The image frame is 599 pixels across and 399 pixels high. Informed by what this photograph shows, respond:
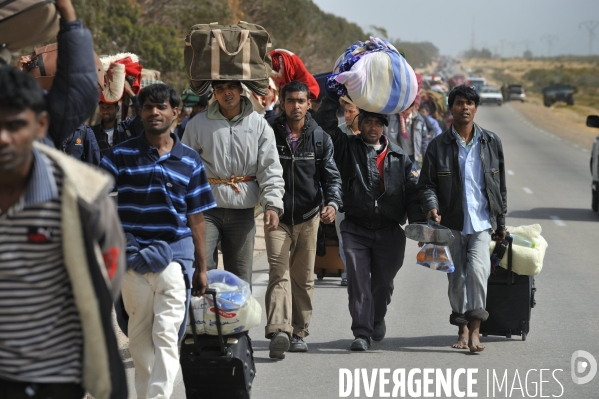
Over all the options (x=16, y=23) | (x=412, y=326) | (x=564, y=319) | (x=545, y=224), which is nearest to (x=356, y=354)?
(x=412, y=326)

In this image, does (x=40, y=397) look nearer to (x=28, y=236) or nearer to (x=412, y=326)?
(x=28, y=236)

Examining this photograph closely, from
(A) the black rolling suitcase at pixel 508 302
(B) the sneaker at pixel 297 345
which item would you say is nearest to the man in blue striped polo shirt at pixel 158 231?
(B) the sneaker at pixel 297 345

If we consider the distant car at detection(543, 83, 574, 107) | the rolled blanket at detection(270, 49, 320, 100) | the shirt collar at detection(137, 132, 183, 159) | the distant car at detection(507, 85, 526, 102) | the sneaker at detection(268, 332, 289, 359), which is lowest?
the distant car at detection(507, 85, 526, 102)

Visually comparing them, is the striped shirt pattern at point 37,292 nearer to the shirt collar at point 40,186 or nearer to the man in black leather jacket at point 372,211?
the shirt collar at point 40,186

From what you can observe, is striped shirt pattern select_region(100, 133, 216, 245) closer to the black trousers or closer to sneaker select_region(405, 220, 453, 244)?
the black trousers

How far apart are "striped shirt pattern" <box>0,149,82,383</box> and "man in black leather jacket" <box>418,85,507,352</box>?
15.8 ft

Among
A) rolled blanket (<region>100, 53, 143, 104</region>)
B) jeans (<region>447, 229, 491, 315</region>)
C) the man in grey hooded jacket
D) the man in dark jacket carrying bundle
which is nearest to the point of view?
the man in grey hooded jacket

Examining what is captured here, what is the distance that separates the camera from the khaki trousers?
7.86 meters

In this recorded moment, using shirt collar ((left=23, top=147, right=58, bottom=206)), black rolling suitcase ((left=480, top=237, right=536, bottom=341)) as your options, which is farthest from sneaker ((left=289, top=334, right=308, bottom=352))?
shirt collar ((left=23, top=147, right=58, bottom=206))

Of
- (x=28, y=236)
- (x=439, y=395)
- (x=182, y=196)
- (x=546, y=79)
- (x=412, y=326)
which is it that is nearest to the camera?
(x=28, y=236)

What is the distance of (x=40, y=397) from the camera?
3.62 meters

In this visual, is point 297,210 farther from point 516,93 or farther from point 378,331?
point 516,93

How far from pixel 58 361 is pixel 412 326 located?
19.2 ft

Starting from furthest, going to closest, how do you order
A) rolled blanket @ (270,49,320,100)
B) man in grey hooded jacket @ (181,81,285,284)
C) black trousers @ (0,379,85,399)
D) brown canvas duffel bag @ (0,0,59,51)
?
1. rolled blanket @ (270,49,320,100)
2. man in grey hooded jacket @ (181,81,285,284)
3. brown canvas duffel bag @ (0,0,59,51)
4. black trousers @ (0,379,85,399)
